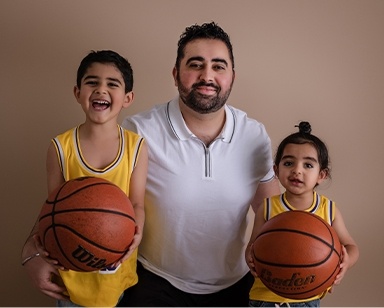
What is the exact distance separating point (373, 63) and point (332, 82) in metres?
0.20

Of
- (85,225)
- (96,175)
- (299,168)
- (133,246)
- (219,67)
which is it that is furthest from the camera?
(219,67)

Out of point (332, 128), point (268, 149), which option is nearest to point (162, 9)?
point (268, 149)

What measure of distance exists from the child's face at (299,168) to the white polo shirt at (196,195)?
0.62 ft

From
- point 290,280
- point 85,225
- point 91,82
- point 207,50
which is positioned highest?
point 207,50

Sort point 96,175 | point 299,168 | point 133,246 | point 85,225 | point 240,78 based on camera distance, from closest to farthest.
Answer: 1. point 85,225
2. point 133,246
3. point 96,175
4. point 299,168
5. point 240,78

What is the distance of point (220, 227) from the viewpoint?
1829 millimetres

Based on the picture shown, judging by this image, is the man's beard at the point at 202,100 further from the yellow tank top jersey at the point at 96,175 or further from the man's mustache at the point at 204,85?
the yellow tank top jersey at the point at 96,175

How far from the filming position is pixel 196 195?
5.83 ft

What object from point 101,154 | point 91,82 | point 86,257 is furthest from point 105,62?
point 86,257

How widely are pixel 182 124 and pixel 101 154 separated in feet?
1.12

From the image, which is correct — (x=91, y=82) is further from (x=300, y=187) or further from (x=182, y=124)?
(x=300, y=187)

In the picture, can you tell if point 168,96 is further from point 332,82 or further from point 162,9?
point 332,82

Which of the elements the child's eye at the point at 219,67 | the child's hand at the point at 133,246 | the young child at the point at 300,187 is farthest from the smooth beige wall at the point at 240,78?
the child's hand at the point at 133,246

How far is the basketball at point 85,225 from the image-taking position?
1317mm
